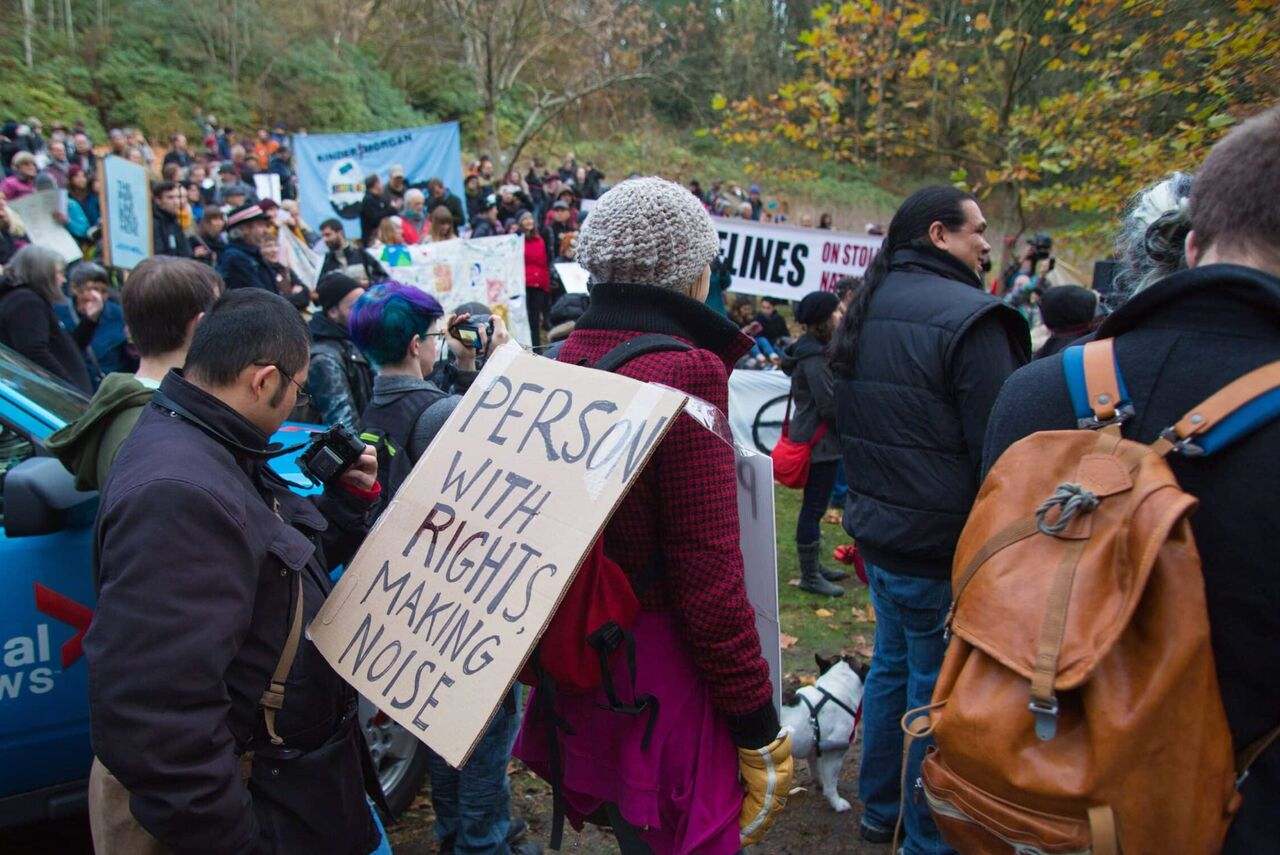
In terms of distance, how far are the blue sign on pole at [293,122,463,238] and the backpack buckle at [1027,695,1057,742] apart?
43.6ft

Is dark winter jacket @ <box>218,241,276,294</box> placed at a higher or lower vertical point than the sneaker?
higher

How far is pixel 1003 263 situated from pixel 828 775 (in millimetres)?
9797

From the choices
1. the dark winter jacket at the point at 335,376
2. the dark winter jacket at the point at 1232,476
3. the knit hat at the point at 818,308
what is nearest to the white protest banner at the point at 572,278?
the knit hat at the point at 818,308

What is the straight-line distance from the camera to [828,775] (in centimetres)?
354

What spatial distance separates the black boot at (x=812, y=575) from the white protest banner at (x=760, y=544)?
373 cm

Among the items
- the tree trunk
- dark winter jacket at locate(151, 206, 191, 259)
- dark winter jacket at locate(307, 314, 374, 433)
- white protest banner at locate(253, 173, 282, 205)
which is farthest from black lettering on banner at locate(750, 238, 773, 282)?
the tree trunk

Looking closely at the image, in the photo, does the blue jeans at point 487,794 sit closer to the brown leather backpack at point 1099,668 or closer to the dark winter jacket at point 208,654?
the dark winter jacket at point 208,654

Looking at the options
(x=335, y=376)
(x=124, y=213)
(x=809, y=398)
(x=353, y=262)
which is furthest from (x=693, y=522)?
(x=353, y=262)

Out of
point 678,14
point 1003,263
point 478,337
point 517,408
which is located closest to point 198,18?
point 678,14

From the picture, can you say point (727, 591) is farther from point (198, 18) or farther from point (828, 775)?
point (198, 18)

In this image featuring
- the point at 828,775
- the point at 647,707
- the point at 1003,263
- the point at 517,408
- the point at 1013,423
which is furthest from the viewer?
the point at 1003,263

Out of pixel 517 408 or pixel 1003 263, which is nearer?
pixel 517 408

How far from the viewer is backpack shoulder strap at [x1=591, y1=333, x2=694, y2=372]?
1.88m

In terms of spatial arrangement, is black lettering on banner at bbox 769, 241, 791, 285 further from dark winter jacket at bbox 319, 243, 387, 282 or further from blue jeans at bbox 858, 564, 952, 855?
blue jeans at bbox 858, 564, 952, 855
